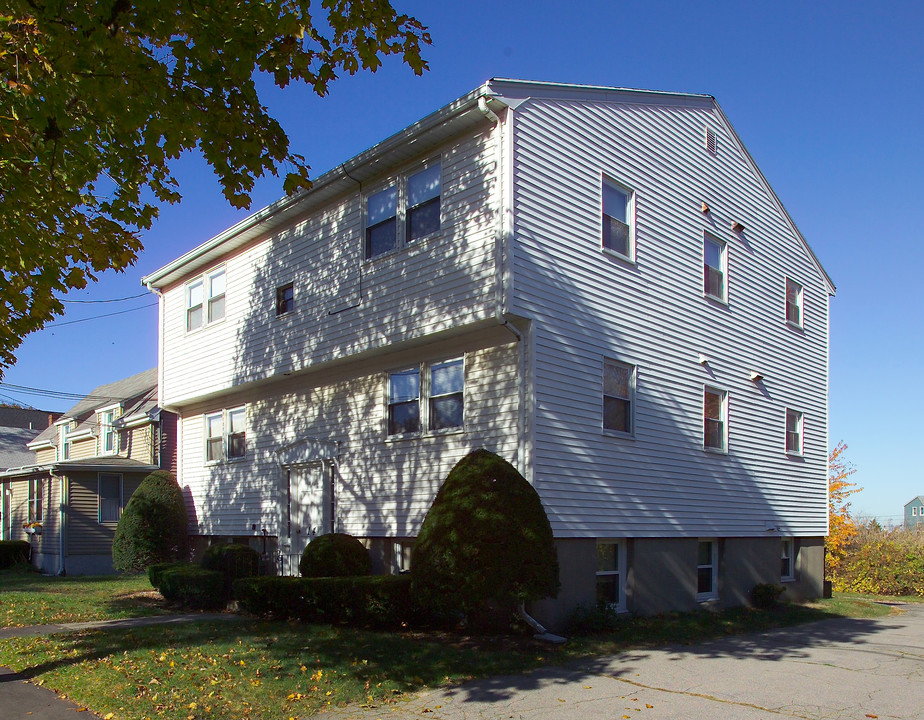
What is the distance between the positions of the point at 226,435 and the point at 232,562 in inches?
172

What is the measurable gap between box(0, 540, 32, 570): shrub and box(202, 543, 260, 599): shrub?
1508cm

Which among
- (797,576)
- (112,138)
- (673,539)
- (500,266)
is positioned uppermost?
(112,138)

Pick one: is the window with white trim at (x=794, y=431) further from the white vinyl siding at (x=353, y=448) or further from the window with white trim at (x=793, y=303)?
the white vinyl siding at (x=353, y=448)

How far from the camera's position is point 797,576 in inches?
772

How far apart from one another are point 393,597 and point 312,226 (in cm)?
835

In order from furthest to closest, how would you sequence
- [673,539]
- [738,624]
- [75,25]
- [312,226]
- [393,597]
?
[312,226] → [673,539] → [738,624] → [393,597] → [75,25]

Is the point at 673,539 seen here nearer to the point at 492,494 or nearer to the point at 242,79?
the point at 492,494

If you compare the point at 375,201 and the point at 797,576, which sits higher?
the point at 375,201

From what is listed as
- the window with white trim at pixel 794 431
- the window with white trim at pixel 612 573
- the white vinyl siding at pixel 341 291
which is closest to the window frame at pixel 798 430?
the window with white trim at pixel 794 431

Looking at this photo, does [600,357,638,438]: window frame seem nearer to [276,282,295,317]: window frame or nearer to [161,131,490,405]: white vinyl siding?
[161,131,490,405]: white vinyl siding

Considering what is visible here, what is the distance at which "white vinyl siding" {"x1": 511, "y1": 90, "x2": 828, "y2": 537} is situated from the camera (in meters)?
13.2

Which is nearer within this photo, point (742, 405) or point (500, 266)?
point (500, 266)

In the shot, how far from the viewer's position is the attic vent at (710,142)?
18109 millimetres

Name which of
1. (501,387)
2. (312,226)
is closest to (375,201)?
(312,226)
